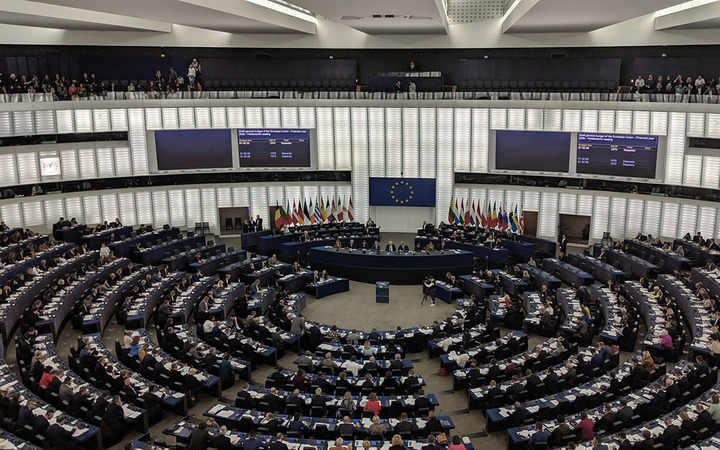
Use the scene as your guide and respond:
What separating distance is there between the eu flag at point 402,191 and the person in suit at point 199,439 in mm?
25505

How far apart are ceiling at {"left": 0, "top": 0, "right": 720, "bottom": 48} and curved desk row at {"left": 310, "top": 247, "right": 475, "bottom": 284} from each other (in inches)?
457

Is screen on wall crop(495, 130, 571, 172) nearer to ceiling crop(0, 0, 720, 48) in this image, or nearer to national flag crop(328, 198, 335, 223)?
ceiling crop(0, 0, 720, 48)

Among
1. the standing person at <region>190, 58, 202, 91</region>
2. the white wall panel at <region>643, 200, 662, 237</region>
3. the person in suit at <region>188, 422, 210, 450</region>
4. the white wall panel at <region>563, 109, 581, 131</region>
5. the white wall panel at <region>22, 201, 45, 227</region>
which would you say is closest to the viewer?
the person in suit at <region>188, 422, 210, 450</region>

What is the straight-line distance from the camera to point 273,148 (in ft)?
127

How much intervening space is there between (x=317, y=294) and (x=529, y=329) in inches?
391

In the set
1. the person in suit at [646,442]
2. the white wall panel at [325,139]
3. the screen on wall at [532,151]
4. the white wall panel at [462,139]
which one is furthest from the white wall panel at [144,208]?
the person in suit at [646,442]

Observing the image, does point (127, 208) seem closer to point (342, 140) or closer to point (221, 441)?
point (342, 140)

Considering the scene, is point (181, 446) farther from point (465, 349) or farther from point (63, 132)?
point (63, 132)

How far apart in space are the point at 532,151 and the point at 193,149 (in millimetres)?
20736

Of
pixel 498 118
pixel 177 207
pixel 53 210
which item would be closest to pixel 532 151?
pixel 498 118

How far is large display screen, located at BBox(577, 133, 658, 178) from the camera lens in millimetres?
33281

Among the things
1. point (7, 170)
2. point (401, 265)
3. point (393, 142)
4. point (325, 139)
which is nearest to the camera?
point (401, 265)

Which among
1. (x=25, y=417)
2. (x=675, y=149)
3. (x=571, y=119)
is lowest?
(x=25, y=417)

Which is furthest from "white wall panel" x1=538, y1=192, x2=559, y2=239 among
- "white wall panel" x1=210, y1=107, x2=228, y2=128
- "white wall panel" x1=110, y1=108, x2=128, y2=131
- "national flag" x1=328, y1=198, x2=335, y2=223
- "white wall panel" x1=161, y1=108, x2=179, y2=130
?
"white wall panel" x1=110, y1=108, x2=128, y2=131
